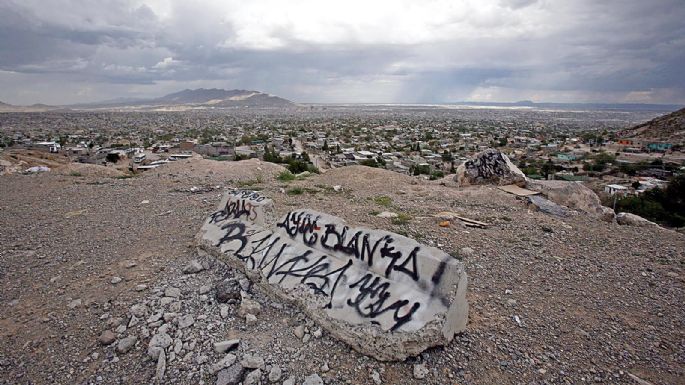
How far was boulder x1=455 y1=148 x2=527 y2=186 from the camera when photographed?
12203 mm

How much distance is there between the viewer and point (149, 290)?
5.39 metres

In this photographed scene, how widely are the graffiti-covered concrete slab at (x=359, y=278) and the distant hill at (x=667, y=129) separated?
52.6 meters

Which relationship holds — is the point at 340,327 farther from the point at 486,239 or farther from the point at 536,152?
the point at 536,152

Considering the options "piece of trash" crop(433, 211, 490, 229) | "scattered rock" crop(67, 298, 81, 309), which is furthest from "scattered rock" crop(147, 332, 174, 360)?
"piece of trash" crop(433, 211, 490, 229)

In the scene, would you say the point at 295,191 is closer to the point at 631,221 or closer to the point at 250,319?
the point at 250,319

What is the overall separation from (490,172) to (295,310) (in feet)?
31.4

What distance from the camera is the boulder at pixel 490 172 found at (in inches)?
480

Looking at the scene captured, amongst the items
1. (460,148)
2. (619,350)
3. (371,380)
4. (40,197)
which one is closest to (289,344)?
(371,380)

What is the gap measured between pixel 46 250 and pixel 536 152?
46570 millimetres

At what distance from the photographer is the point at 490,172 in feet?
40.8

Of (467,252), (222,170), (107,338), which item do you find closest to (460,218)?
(467,252)

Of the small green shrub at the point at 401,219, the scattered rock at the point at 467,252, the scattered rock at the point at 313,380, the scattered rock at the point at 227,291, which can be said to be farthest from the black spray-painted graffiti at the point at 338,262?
the small green shrub at the point at 401,219

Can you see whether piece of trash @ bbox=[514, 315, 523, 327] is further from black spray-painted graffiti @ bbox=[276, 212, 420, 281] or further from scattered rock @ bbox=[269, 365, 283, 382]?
scattered rock @ bbox=[269, 365, 283, 382]

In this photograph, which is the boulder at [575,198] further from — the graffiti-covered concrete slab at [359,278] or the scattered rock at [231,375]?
the scattered rock at [231,375]
